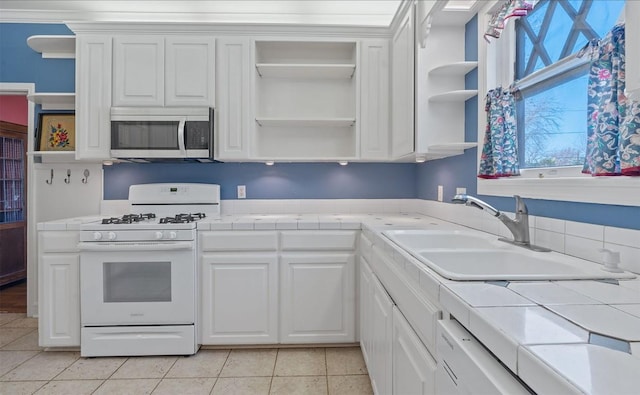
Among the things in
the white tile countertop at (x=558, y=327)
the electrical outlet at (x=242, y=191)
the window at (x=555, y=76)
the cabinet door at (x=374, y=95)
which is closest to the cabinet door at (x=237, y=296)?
the electrical outlet at (x=242, y=191)

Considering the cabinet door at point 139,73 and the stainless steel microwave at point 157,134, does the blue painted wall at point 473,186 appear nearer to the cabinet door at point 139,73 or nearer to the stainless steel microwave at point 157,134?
the stainless steel microwave at point 157,134

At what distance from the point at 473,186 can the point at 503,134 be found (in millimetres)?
438

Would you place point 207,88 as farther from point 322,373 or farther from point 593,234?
point 593,234

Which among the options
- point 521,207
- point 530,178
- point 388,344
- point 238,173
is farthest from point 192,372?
point 530,178

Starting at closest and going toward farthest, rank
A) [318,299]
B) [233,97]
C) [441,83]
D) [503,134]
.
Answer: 1. [503,134]
2. [441,83]
3. [318,299]
4. [233,97]

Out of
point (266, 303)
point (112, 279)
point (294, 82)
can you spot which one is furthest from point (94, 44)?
point (266, 303)

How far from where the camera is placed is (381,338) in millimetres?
1581

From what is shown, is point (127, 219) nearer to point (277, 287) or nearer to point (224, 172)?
point (224, 172)

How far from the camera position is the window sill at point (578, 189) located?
1.07m

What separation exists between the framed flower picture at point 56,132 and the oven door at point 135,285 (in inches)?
46.4

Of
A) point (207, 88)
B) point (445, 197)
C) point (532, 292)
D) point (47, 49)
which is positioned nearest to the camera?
point (532, 292)

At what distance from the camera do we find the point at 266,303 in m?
2.37

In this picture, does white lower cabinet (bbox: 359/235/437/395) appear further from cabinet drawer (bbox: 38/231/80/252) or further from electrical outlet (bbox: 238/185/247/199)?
cabinet drawer (bbox: 38/231/80/252)

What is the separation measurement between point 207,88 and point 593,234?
2.48 meters
